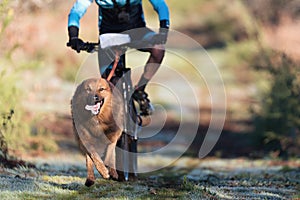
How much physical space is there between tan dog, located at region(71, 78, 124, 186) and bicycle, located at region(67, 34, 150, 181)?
35 cm

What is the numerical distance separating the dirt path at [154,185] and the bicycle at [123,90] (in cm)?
A: 27

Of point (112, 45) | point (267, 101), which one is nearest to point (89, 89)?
point (112, 45)

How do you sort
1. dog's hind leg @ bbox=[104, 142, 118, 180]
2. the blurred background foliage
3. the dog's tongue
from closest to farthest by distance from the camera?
the dog's tongue, dog's hind leg @ bbox=[104, 142, 118, 180], the blurred background foliage

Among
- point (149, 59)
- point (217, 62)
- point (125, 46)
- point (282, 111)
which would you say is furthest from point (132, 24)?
point (217, 62)

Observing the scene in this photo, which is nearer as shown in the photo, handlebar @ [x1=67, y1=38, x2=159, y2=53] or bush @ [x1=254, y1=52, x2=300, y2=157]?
handlebar @ [x1=67, y1=38, x2=159, y2=53]

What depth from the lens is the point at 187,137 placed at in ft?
53.3

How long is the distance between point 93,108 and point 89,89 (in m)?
0.20

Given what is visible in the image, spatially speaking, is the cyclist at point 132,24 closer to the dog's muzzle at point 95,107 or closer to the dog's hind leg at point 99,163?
the dog's muzzle at point 95,107

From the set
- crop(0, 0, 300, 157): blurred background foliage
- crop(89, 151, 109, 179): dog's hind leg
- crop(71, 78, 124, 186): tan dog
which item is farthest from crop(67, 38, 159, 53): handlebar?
crop(0, 0, 300, 157): blurred background foliage

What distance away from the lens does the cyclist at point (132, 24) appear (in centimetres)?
690

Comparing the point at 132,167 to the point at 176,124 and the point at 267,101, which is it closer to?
the point at 267,101

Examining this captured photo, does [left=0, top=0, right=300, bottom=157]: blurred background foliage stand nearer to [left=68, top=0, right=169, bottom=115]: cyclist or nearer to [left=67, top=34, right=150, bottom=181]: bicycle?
[left=68, top=0, right=169, bottom=115]: cyclist

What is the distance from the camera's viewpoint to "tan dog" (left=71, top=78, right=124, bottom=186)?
601cm

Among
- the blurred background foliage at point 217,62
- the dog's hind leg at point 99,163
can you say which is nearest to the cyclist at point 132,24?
the dog's hind leg at point 99,163
